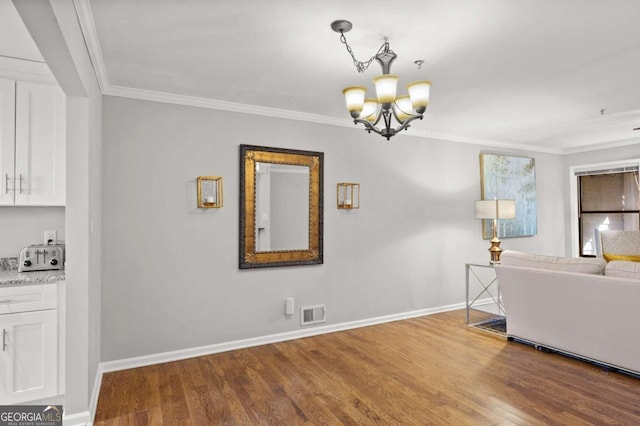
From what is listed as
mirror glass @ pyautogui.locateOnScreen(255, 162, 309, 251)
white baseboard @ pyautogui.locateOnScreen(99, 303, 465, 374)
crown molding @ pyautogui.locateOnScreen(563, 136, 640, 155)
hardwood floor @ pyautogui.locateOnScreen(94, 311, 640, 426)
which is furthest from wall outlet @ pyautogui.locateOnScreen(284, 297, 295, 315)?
crown molding @ pyautogui.locateOnScreen(563, 136, 640, 155)

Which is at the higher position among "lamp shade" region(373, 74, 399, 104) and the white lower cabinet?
"lamp shade" region(373, 74, 399, 104)

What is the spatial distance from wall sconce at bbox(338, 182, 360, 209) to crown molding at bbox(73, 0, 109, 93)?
8.21 feet

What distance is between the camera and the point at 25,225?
3023mm

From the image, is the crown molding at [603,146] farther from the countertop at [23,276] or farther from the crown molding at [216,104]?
the countertop at [23,276]

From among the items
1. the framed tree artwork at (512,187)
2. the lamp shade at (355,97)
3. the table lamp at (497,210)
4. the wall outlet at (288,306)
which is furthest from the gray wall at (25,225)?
the framed tree artwork at (512,187)

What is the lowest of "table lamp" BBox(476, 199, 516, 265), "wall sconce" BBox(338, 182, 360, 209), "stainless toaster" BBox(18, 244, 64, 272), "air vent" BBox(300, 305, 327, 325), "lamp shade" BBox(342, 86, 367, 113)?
"air vent" BBox(300, 305, 327, 325)

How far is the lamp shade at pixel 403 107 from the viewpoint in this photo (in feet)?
8.79

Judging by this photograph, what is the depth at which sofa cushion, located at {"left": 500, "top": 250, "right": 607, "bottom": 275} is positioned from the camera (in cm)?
314

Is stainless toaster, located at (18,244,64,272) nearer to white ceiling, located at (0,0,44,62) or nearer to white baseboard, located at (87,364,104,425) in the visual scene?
white baseboard, located at (87,364,104,425)

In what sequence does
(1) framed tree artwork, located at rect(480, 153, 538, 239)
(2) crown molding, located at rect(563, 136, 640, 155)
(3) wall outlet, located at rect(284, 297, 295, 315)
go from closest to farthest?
(3) wall outlet, located at rect(284, 297, 295, 315)
(1) framed tree artwork, located at rect(480, 153, 538, 239)
(2) crown molding, located at rect(563, 136, 640, 155)

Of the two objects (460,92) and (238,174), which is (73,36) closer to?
(238,174)

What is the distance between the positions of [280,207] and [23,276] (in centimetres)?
220

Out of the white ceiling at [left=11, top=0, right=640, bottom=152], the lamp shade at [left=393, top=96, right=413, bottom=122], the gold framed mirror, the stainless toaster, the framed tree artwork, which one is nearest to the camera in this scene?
the white ceiling at [left=11, top=0, right=640, bottom=152]

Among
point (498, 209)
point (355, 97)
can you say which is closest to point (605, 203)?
point (498, 209)
